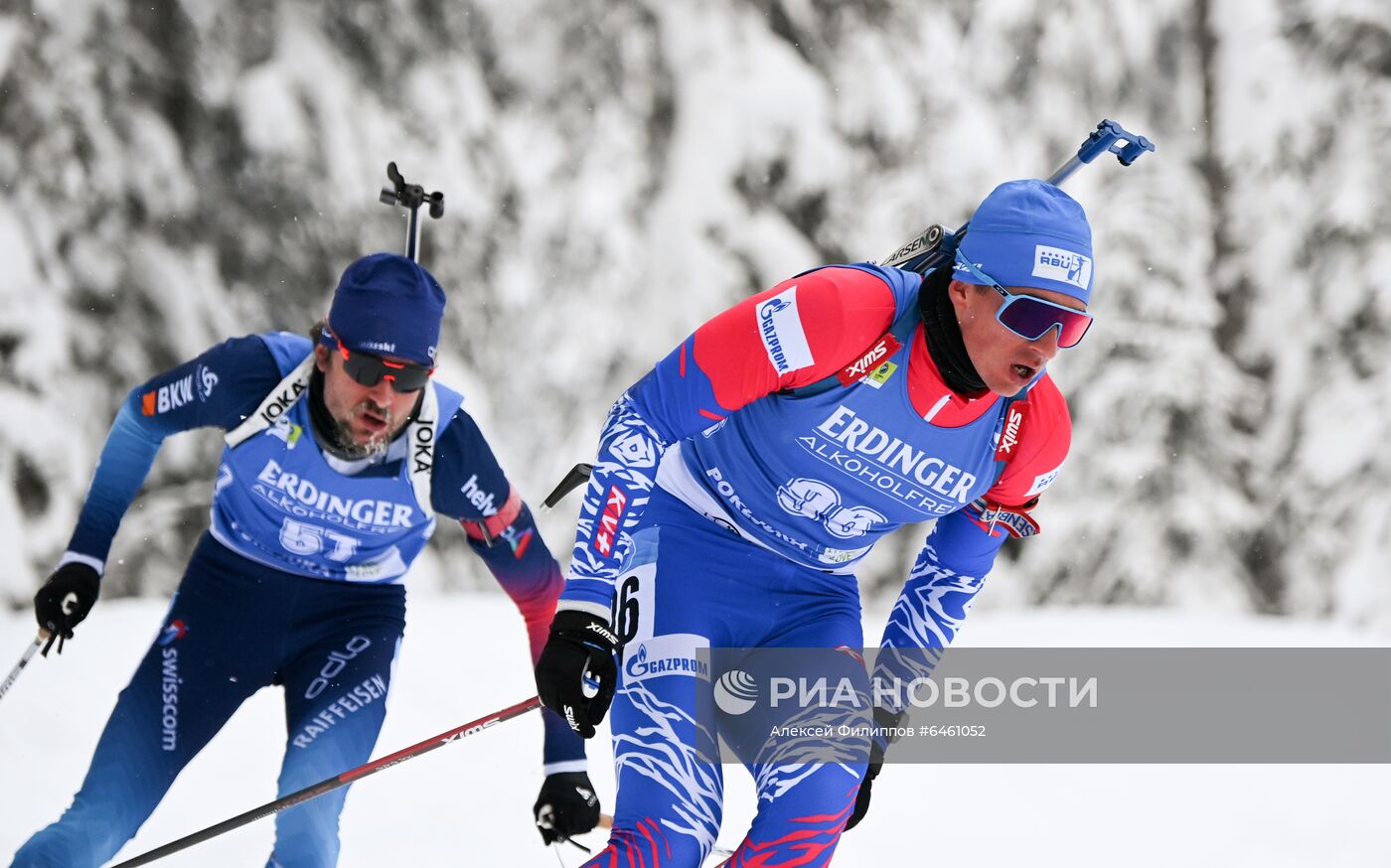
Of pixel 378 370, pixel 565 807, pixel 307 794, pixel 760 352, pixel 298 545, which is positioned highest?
pixel 378 370

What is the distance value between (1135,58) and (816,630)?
34.9 ft

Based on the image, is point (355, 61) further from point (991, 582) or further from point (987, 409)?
point (987, 409)

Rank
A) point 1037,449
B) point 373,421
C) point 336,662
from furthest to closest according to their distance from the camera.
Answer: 1. point 336,662
2. point 373,421
3. point 1037,449

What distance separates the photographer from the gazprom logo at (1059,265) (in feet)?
8.70

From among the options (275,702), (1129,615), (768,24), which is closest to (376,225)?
(768,24)

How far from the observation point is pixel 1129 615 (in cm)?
759

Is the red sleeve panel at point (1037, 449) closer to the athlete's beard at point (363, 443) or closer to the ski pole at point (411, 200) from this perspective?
the athlete's beard at point (363, 443)

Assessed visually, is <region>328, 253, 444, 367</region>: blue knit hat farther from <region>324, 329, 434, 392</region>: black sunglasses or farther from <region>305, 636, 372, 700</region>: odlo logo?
<region>305, 636, 372, 700</region>: odlo logo

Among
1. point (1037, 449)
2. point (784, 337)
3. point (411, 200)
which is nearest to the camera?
point (784, 337)

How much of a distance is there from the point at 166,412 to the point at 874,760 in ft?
6.37

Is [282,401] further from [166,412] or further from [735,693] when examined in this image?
[735,693]

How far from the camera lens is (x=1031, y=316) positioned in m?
2.64

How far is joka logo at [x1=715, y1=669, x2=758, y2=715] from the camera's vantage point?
2850 millimetres

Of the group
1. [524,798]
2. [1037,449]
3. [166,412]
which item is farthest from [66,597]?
[1037,449]
